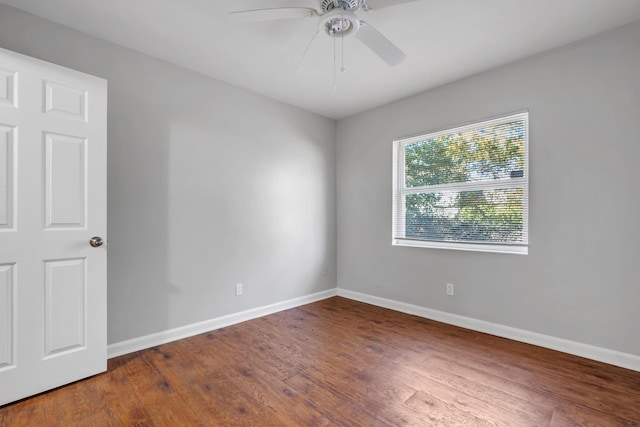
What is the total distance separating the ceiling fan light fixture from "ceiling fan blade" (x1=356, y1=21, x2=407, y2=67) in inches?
1.8

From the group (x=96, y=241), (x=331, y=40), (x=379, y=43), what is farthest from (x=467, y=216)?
(x=96, y=241)

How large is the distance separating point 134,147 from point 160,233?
2.46 ft

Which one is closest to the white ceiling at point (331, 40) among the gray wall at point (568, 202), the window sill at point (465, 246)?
the gray wall at point (568, 202)

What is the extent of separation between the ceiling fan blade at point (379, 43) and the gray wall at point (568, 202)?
140 cm

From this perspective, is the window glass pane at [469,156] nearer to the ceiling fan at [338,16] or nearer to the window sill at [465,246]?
the window sill at [465,246]

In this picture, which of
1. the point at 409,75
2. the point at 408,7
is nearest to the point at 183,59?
the point at 408,7

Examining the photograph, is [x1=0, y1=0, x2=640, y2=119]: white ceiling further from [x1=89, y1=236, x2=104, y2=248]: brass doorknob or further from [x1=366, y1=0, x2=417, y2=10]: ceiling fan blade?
[x1=89, y1=236, x2=104, y2=248]: brass doorknob

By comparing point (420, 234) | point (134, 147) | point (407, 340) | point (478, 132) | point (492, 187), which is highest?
point (478, 132)

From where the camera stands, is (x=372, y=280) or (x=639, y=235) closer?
(x=639, y=235)

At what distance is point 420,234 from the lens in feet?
11.3

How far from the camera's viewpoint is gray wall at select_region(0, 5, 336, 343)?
2.38 metres

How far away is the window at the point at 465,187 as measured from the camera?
273 cm

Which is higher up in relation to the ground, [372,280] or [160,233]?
[160,233]

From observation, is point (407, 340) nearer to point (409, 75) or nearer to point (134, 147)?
point (409, 75)
